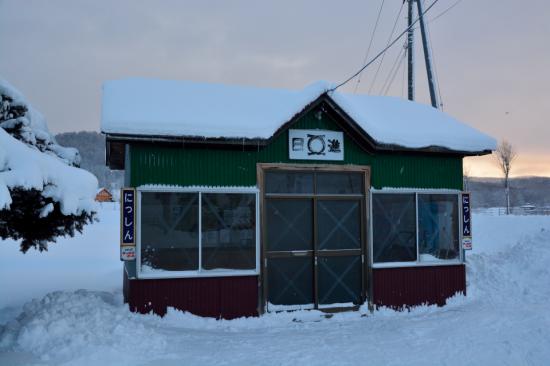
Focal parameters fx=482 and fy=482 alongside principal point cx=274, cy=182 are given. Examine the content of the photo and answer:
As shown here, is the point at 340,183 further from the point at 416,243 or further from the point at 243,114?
the point at 243,114

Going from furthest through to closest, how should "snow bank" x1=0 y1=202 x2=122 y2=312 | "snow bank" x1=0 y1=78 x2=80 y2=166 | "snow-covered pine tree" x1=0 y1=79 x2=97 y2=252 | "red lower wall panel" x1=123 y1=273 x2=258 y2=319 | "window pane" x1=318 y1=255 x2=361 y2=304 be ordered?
"snow bank" x1=0 y1=202 x2=122 y2=312
"window pane" x1=318 y1=255 x2=361 y2=304
"red lower wall panel" x1=123 y1=273 x2=258 y2=319
"snow bank" x1=0 y1=78 x2=80 y2=166
"snow-covered pine tree" x1=0 y1=79 x2=97 y2=252

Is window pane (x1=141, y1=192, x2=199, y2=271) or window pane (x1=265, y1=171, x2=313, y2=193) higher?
window pane (x1=265, y1=171, x2=313, y2=193)

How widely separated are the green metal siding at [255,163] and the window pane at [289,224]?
0.78m

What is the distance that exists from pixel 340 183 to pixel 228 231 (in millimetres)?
2530

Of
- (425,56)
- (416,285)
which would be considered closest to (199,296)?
(416,285)

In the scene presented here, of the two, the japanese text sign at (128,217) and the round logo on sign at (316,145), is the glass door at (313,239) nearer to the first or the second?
the round logo on sign at (316,145)

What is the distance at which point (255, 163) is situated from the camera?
9.31 m

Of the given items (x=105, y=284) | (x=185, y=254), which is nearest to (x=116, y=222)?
(x=105, y=284)

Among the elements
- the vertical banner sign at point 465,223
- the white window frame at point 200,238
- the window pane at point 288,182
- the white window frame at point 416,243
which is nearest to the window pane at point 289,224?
the window pane at point 288,182

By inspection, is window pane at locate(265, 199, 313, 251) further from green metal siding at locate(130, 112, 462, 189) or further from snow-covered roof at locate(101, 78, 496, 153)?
snow-covered roof at locate(101, 78, 496, 153)

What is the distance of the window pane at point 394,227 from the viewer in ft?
33.4

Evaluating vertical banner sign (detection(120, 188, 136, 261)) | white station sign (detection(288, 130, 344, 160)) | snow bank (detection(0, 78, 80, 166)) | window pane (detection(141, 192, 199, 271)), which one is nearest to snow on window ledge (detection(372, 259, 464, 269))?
white station sign (detection(288, 130, 344, 160))

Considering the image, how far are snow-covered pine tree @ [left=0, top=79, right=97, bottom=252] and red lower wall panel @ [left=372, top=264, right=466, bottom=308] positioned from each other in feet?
19.4

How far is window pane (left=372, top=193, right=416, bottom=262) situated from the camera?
10.2 metres
